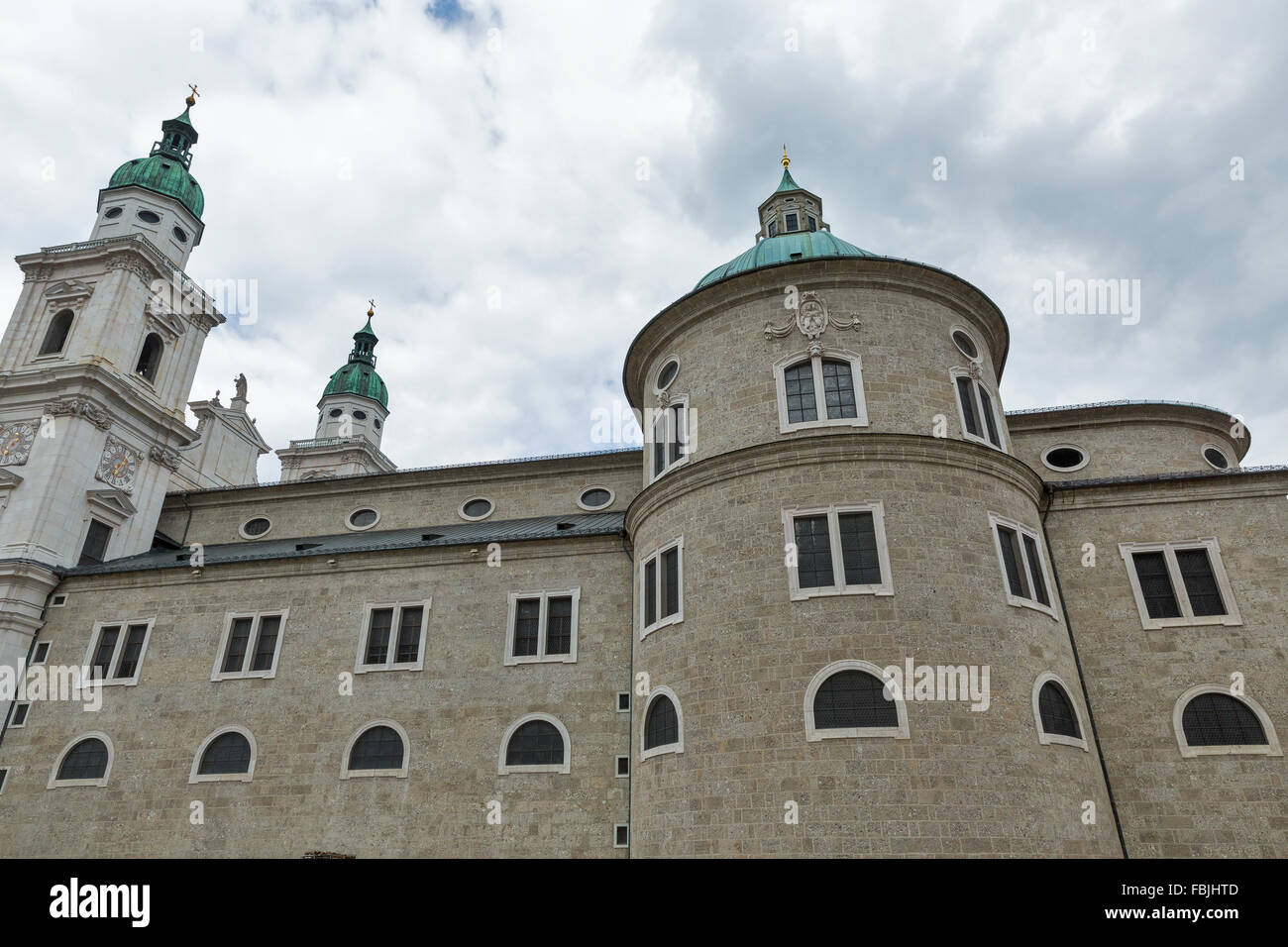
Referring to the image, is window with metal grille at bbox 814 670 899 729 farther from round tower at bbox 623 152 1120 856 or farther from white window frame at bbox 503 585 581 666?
white window frame at bbox 503 585 581 666

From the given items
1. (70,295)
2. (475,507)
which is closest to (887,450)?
(475,507)

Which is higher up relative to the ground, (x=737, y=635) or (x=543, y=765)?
(x=737, y=635)

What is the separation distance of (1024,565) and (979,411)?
4502 mm

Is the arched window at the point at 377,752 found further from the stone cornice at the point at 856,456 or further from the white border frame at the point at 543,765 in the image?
the stone cornice at the point at 856,456

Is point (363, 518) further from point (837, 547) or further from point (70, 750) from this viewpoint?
point (837, 547)

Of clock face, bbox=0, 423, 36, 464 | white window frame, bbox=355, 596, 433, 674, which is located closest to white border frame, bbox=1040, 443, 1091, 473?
white window frame, bbox=355, 596, 433, 674

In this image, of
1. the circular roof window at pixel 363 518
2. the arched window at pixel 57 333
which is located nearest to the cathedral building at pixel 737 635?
the circular roof window at pixel 363 518

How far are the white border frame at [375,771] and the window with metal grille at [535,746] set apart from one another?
3138 mm

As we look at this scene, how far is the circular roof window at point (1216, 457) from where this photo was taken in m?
26.3

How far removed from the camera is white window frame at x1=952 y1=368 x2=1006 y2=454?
19.8 metres

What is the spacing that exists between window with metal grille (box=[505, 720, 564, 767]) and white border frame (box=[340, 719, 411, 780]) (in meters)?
3.14

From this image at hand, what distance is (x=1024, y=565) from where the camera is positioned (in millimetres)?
18297

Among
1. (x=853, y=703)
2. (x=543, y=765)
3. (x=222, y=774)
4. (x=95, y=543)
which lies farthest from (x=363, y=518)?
(x=853, y=703)
